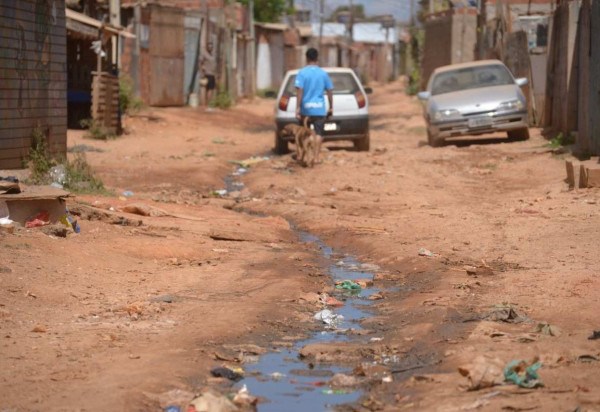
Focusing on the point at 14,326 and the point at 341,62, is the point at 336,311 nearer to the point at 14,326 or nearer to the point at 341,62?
the point at 14,326

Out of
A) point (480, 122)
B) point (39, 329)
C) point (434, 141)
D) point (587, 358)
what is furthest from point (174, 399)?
point (434, 141)

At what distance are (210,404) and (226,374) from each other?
2.45 ft

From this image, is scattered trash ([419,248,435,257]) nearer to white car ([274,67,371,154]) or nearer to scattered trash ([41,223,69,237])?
scattered trash ([41,223,69,237])

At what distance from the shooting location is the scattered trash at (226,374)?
19.2 ft

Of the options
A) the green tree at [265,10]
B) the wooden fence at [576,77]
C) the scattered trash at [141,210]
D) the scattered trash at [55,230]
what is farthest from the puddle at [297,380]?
the green tree at [265,10]

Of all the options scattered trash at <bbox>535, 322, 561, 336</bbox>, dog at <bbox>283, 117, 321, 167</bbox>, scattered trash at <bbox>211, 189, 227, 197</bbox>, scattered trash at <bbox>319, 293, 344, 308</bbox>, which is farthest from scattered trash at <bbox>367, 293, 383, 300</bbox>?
dog at <bbox>283, 117, 321, 167</bbox>

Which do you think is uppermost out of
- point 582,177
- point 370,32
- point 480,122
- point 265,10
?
point 370,32

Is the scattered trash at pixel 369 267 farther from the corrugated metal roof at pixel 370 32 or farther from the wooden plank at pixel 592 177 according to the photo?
the corrugated metal roof at pixel 370 32

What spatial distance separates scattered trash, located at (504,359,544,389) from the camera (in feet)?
17.3

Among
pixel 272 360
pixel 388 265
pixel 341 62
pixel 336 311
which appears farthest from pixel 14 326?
pixel 341 62

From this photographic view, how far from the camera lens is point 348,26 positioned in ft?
302

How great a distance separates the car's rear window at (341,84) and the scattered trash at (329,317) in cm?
1165

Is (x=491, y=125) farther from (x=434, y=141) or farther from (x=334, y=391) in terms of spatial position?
(x=334, y=391)

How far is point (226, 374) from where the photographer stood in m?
5.88
